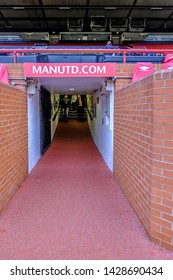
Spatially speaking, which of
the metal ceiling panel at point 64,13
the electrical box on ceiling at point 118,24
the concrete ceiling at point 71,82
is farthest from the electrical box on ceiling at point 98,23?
the concrete ceiling at point 71,82

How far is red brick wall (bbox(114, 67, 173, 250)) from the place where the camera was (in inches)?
96.1

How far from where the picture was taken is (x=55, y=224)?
3.09 m

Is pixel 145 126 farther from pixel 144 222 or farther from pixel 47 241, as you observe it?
pixel 47 241

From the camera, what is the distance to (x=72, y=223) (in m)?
3.11

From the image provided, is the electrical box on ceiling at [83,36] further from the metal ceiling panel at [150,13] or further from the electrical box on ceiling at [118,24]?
the metal ceiling panel at [150,13]

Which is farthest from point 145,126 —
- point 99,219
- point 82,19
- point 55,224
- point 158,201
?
point 82,19

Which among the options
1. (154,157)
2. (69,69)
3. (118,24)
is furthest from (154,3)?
(154,157)

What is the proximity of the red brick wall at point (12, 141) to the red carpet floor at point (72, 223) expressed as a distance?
0.69 feet

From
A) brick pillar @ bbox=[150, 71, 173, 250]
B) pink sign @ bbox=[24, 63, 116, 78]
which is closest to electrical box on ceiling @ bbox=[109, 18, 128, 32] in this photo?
pink sign @ bbox=[24, 63, 116, 78]

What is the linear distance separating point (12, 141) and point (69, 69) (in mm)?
2226

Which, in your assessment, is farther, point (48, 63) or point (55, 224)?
point (48, 63)

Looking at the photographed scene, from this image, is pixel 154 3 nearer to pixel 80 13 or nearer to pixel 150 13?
pixel 150 13

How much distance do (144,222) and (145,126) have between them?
1.02m

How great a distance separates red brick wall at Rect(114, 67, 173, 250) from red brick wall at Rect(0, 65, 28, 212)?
5.61 ft
